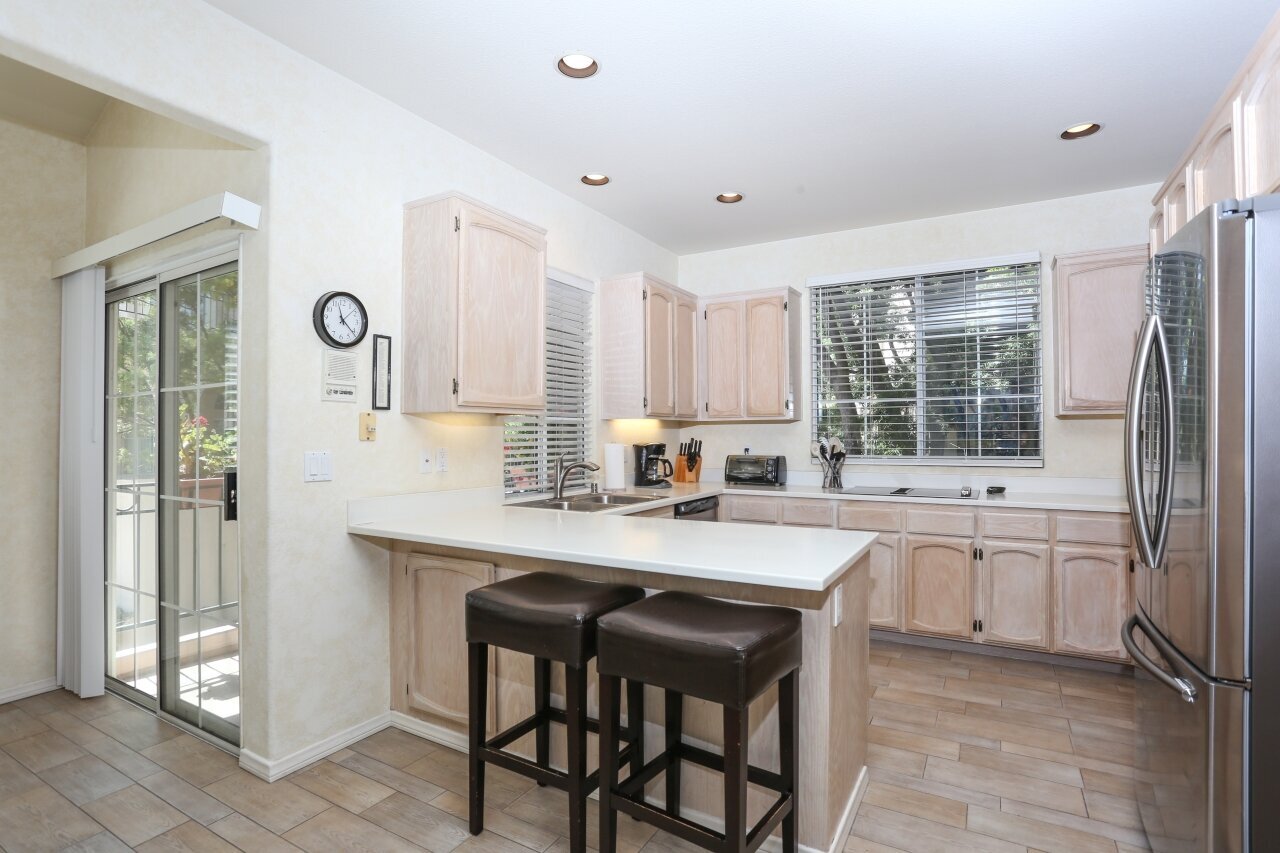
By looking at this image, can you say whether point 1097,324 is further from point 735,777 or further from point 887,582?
point 735,777

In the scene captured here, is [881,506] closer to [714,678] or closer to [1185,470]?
[1185,470]

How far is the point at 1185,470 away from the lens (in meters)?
1.59

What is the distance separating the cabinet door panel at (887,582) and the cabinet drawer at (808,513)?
1.11ft

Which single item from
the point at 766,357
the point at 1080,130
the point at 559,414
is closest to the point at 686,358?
the point at 766,357

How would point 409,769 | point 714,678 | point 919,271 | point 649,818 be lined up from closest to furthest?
point 714,678 < point 649,818 < point 409,769 < point 919,271

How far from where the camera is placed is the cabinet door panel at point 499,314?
9.08 feet

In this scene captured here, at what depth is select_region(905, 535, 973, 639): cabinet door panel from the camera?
371cm

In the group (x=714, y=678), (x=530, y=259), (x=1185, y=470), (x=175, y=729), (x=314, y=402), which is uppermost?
(x=530, y=259)

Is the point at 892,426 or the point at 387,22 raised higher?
the point at 387,22

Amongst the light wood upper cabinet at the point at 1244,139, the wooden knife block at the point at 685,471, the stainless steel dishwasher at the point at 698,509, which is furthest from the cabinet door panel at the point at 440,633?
the light wood upper cabinet at the point at 1244,139

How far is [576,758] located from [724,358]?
3.33m

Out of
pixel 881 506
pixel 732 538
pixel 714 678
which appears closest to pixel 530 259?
pixel 732 538

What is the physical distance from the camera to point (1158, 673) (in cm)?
171

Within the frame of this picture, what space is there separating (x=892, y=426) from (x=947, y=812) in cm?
275
